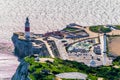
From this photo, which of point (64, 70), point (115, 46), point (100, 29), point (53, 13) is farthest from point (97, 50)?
point (53, 13)

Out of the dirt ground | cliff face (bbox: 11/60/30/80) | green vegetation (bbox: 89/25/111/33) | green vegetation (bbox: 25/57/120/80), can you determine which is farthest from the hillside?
green vegetation (bbox: 25/57/120/80)

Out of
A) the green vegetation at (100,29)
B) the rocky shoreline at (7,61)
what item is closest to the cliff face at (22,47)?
the rocky shoreline at (7,61)

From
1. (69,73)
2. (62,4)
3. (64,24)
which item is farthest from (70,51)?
(62,4)

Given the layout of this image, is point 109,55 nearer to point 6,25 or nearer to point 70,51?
point 70,51

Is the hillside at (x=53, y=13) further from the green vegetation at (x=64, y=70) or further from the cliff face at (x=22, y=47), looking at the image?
the green vegetation at (x=64, y=70)

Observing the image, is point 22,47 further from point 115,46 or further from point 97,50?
point 115,46
